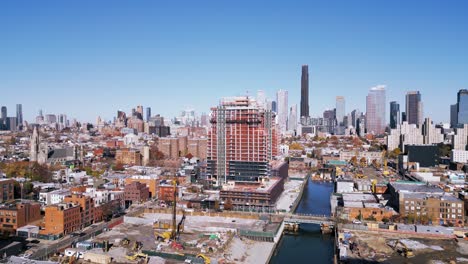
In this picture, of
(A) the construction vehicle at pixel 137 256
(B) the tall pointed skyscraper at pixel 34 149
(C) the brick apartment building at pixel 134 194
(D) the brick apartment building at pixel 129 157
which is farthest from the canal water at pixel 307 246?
(B) the tall pointed skyscraper at pixel 34 149

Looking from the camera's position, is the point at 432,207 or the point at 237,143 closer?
the point at 432,207

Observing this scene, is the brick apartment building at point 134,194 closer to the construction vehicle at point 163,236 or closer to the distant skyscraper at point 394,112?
the construction vehicle at point 163,236

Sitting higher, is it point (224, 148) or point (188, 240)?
point (224, 148)

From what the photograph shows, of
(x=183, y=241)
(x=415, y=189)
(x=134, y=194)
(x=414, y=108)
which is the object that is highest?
(x=414, y=108)

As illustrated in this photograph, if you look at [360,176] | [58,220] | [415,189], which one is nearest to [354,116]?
[360,176]

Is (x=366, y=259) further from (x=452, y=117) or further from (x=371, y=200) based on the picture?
(x=452, y=117)

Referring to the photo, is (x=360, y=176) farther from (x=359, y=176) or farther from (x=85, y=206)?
(x=85, y=206)

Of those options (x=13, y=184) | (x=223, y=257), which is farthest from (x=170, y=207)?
(x=13, y=184)
